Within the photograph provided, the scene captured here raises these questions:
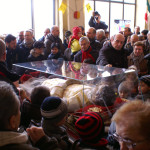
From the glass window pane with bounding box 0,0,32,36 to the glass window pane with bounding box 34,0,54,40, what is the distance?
286mm

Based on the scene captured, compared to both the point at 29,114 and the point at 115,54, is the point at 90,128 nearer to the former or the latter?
the point at 29,114

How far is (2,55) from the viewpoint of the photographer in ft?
7.09

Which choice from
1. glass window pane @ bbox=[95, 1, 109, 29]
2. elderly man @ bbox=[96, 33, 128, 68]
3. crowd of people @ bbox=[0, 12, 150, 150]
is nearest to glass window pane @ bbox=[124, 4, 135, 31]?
glass window pane @ bbox=[95, 1, 109, 29]

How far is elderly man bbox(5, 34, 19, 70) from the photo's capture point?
13.2 ft

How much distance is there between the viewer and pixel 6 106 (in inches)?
40.1

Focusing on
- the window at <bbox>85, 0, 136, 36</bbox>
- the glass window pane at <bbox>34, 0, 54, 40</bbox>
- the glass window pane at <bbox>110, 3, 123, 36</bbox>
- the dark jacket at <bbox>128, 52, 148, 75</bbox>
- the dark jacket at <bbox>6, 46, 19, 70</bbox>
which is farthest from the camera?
the glass window pane at <bbox>110, 3, 123, 36</bbox>

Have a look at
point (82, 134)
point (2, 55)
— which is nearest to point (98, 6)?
point (2, 55)

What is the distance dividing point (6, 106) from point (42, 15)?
7709mm

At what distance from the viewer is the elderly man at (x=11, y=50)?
4.03 meters

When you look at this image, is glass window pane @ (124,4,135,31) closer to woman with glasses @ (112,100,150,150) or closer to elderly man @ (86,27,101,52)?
elderly man @ (86,27,101,52)

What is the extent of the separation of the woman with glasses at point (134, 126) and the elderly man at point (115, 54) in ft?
7.56

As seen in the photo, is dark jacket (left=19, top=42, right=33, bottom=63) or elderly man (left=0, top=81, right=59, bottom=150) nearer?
elderly man (left=0, top=81, right=59, bottom=150)

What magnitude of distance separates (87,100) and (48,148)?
0.72 meters

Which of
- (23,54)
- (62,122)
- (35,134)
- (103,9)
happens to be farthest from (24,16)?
(35,134)
